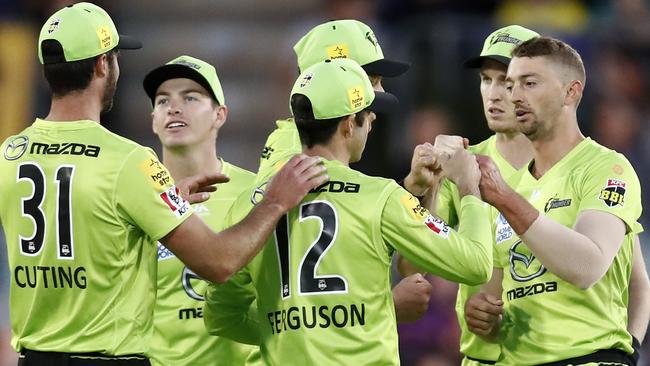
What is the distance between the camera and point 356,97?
6684 mm

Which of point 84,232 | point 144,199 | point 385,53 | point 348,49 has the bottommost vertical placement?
point 84,232

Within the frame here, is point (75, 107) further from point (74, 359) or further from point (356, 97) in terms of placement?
point (356, 97)

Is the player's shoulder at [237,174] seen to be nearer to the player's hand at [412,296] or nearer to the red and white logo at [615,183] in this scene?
the player's hand at [412,296]

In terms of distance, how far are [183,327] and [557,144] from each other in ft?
8.23

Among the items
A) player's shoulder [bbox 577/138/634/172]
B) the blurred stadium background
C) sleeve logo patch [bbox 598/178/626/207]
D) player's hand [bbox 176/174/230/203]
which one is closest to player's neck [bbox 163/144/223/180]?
player's hand [bbox 176/174/230/203]

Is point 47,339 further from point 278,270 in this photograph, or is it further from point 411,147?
point 411,147

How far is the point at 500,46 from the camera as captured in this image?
8.41 meters

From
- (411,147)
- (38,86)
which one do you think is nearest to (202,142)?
(411,147)

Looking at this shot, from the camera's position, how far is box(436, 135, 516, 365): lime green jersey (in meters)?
7.91

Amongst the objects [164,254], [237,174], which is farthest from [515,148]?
[164,254]

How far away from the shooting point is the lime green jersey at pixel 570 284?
723 centimetres

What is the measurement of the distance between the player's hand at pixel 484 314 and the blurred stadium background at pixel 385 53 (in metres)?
5.45

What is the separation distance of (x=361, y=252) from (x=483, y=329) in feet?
4.76

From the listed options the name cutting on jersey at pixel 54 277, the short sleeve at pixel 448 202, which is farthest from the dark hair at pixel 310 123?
the short sleeve at pixel 448 202
